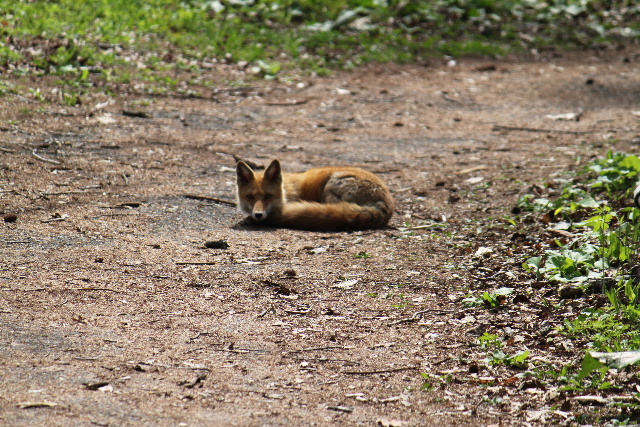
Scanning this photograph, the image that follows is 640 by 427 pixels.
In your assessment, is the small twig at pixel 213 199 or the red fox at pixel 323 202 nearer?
the red fox at pixel 323 202

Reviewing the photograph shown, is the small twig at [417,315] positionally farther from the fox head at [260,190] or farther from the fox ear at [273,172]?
the fox ear at [273,172]

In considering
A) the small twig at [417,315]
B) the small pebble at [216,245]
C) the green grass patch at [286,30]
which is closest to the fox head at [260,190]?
the small pebble at [216,245]

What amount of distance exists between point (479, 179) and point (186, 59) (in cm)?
591

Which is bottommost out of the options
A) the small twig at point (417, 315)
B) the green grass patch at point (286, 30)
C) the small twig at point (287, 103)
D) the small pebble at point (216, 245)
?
the small twig at point (417, 315)

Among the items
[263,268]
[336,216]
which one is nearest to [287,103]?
[336,216]

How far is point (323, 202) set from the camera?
22.7 ft

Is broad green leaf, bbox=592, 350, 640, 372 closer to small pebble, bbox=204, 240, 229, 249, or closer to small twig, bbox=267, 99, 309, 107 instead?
small pebble, bbox=204, 240, 229, 249

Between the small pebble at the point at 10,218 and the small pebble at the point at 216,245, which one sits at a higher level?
the small pebble at the point at 10,218

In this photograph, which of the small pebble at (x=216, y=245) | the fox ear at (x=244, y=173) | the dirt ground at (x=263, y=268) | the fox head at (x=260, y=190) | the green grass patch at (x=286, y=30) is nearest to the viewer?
the dirt ground at (x=263, y=268)

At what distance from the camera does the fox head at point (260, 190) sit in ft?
21.6

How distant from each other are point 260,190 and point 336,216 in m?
0.80

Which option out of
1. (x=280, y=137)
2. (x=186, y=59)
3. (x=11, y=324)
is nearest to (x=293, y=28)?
(x=186, y=59)

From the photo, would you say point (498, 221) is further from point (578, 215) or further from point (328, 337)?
point (328, 337)

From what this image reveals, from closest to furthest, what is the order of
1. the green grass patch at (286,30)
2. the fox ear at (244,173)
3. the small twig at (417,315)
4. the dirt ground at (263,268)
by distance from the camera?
the dirt ground at (263,268) < the small twig at (417,315) < the fox ear at (244,173) < the green grass patch at (286,30)
